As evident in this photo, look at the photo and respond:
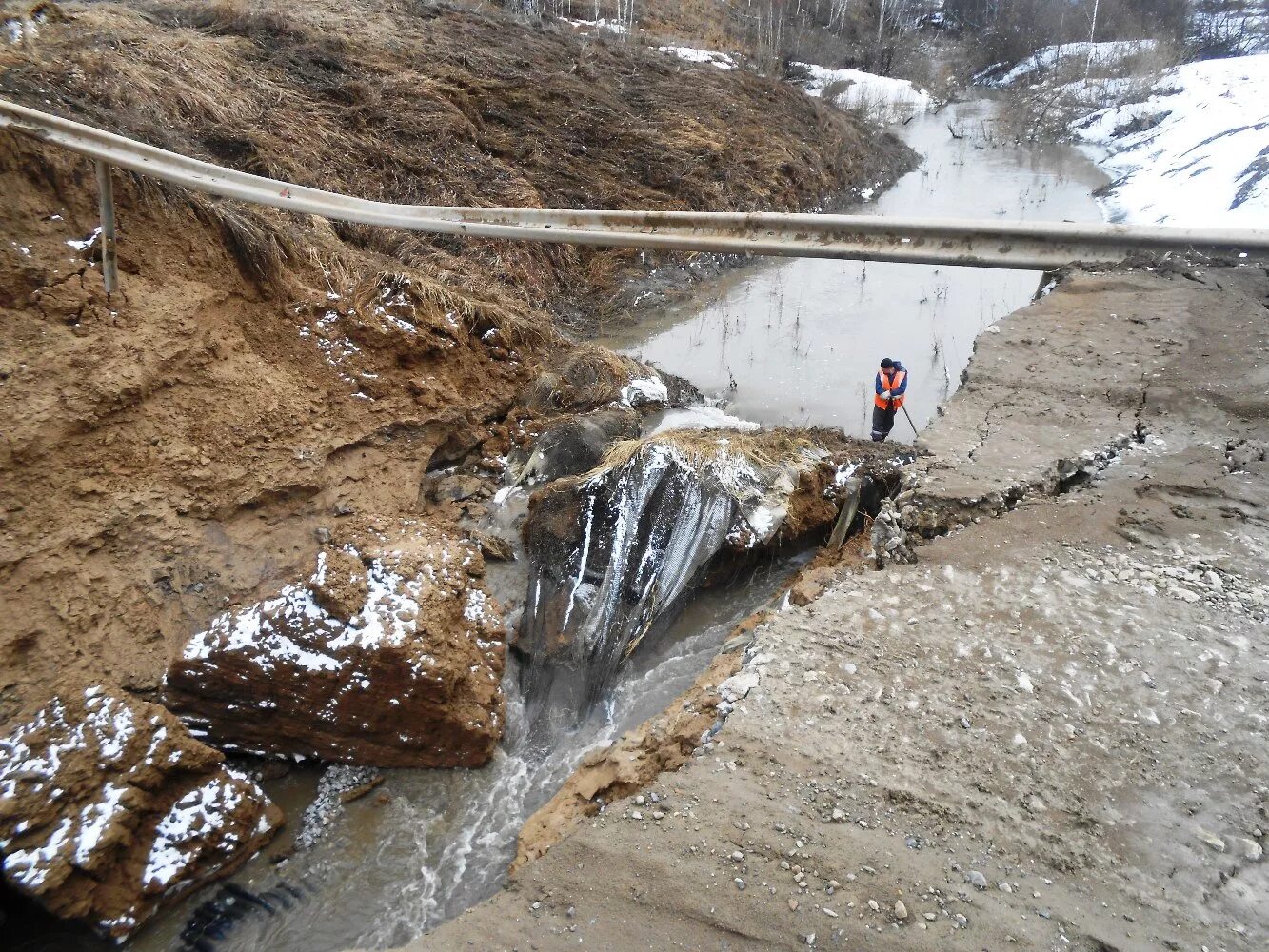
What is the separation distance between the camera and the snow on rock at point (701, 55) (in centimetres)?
2067

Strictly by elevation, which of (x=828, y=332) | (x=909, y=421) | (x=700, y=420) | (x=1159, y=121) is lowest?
(x=700, y=420)

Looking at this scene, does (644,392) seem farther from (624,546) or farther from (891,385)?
(624,546)

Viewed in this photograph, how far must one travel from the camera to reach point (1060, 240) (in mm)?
4922

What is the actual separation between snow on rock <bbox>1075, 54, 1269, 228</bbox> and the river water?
1.38 m

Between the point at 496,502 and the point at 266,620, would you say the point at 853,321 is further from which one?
the point at 266,620

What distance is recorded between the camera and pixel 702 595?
5578mm

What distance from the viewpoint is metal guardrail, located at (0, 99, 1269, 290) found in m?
4.88

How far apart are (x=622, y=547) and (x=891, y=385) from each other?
3.29 metres

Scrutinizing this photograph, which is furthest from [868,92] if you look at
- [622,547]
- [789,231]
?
[622,547]

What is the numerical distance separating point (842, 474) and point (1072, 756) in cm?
366

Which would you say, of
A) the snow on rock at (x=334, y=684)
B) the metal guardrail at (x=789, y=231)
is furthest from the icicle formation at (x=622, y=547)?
the metal guardrail at (x=789, y=231)

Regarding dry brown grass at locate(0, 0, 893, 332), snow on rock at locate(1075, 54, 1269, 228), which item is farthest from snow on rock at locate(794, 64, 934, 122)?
dry brown grass at locate(0, 0, 893, 332)

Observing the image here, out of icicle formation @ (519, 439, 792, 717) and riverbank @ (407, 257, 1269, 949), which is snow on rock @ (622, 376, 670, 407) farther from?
riverbank @ (407, 257, 1269, 949)

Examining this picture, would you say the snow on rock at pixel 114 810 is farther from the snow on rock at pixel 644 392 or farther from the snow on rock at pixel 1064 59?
the snow on rock at pixel 1064 59
